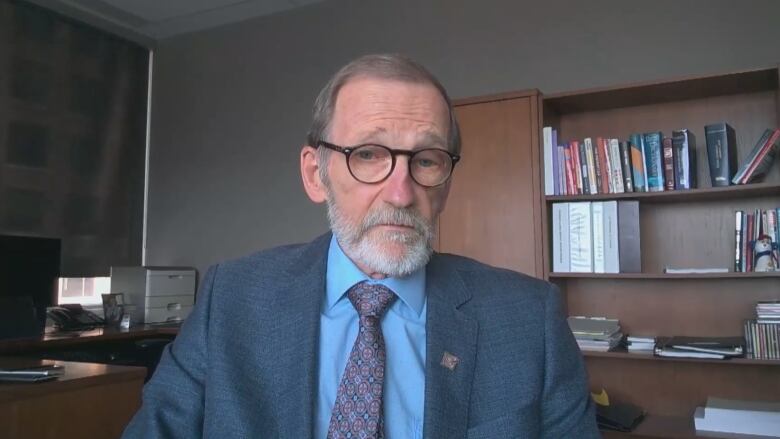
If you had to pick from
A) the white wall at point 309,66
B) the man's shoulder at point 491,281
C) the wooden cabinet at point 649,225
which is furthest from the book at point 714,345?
the man's shoulder at point 491,281

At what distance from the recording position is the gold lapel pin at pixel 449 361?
1.01 meters

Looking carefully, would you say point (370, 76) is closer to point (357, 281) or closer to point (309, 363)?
point (357, 281)

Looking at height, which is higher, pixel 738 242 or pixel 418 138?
pixel 418 138

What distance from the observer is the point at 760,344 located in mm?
2215

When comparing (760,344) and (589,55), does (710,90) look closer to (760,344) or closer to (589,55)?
(589,55)

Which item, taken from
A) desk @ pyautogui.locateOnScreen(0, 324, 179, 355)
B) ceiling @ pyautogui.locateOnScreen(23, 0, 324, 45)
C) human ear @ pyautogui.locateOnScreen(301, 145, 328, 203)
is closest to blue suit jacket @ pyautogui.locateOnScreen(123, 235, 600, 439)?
human ear @ pyautogui.locateOnScreen(301, 145, 328, 203)

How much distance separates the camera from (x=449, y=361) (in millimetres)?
1019

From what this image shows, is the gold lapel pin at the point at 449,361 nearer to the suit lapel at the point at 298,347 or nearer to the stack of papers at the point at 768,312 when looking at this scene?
the suit lapel at the point at 298,347

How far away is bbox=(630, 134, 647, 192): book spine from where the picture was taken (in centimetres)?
246

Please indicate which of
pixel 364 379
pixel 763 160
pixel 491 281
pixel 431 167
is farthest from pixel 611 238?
pixel 364 379

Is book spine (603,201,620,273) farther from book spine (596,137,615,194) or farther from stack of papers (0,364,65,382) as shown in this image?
stack of papers (0,364,65,382)

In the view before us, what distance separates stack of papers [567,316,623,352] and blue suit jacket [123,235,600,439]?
1460 millimetres

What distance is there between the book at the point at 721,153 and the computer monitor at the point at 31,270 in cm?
335

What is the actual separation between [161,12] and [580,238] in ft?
10.5
